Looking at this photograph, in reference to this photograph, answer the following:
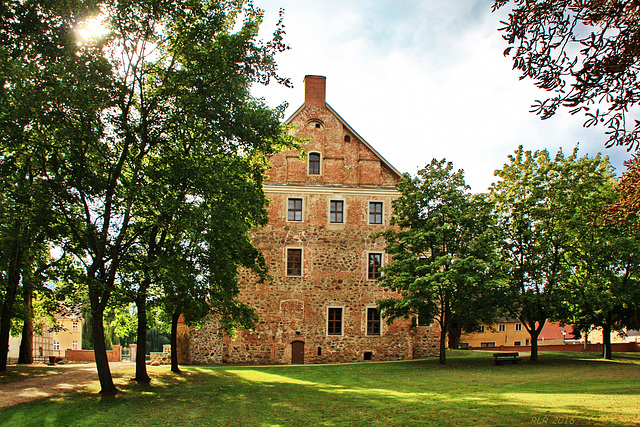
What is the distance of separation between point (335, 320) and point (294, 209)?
736 cm

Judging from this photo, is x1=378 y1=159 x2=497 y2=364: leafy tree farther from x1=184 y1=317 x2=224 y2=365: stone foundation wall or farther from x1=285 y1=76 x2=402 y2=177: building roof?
x1=184 y1=317 x2=224 y2=365: stone foundation wall

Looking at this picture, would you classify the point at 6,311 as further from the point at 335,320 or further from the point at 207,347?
the point at 335,320

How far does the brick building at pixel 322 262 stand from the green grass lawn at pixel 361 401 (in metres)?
8.69

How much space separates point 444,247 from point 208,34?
53.2 ft

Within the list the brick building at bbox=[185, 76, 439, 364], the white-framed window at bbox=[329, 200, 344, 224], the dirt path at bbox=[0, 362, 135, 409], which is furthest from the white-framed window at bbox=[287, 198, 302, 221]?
the dirt path at bbox=[0, 362, 135, 409]

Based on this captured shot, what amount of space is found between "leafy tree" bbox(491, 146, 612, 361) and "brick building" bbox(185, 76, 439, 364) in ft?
23.8

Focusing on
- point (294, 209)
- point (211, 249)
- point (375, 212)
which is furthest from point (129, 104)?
point (375, 212)

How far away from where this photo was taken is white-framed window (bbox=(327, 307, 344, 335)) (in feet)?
102

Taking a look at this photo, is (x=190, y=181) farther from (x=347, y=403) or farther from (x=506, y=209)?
(x=506, y=209)

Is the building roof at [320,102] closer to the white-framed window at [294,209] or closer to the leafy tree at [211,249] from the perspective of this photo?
the white-framed window at [294,209]

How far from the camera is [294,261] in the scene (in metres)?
31.5

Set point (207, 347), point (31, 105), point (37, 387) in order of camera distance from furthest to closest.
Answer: point (207, 347)
point (37, 387)
point (31, 105)

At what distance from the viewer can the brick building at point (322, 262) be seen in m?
30.6

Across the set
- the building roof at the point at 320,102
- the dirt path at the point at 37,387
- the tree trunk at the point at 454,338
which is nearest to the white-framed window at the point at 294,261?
the building roof at the point at 320,102
